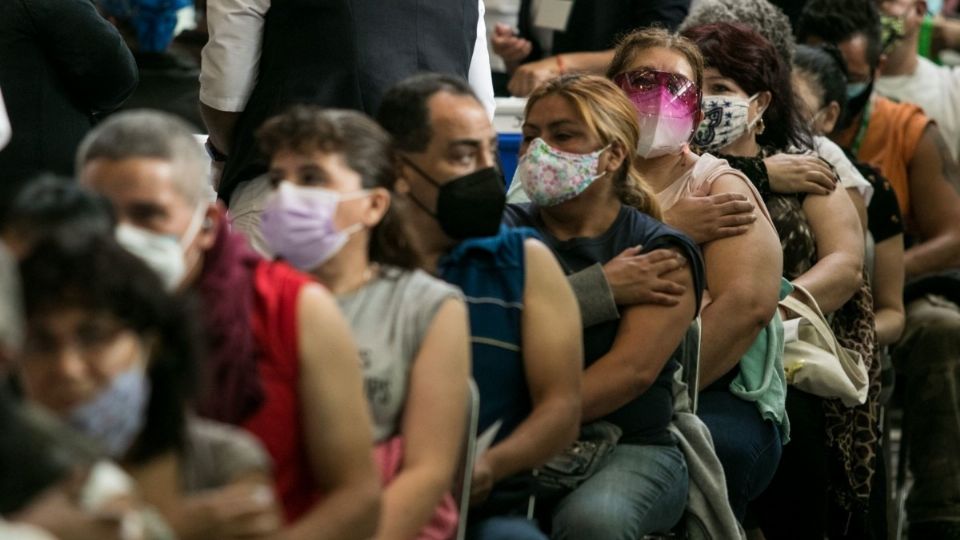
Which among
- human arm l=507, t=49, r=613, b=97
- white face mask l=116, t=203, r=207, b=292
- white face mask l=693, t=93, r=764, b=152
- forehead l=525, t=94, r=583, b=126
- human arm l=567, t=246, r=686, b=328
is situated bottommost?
human arm l=507, t=49, r=613, b=97

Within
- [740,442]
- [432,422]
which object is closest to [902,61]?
[740,442]

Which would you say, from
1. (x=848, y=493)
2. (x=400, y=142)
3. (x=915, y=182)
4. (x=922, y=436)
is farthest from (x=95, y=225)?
(x=915, y=182)

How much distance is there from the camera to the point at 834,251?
4953 millimetres

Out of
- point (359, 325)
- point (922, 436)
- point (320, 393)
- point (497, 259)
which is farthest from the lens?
point (922, 436)

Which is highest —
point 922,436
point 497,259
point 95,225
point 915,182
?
point 95,225

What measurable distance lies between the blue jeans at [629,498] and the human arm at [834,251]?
3.30ft

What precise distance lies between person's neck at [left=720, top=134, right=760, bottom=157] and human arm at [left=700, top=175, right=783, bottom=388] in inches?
21.2

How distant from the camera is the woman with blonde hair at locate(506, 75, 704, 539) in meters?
3.88

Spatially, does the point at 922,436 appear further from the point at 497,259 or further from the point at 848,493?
the point at 497,259

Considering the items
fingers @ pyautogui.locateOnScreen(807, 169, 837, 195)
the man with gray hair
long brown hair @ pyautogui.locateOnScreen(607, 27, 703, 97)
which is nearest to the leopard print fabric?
fingers @ pyautogui.locateOnScreen(807, 169, 837, 195)

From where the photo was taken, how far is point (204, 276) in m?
2.94

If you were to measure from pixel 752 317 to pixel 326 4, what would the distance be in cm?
122

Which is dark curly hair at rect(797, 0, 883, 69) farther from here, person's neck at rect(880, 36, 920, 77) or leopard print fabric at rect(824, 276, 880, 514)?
leopard print fabric at rect(824, 276, 880, 514)

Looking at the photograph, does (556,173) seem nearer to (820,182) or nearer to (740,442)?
(740,442)
